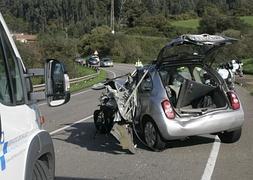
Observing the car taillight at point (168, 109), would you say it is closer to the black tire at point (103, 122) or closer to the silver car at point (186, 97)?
the silver car at point (186, 97)

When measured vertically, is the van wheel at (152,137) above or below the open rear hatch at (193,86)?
below

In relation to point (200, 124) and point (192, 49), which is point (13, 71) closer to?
point (200, 124)

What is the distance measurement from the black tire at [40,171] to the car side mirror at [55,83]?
1.90ft

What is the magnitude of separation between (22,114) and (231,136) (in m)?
6.96

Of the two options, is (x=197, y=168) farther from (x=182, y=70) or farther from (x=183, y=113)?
(x=182, y=70)

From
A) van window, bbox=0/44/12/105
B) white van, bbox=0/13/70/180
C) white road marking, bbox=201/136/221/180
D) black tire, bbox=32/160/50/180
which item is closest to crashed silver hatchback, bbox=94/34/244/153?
white road marking, bbox=201/136/221/180

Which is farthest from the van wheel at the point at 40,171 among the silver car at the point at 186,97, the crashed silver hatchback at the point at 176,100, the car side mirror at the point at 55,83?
the silver car at the point at 186,97

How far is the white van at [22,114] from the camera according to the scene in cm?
365

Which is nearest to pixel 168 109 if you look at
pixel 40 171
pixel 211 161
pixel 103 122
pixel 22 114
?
pixel 211 161

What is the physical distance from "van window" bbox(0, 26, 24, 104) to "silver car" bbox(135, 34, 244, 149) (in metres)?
5.48

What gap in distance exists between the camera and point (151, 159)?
29.8ft

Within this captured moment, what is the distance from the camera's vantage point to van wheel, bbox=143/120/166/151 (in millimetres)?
9648

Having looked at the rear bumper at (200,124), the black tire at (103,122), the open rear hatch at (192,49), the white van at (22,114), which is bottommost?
the black tire at (103,122)

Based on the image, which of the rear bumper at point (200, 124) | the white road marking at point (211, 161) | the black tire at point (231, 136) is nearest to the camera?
the white road marking at point (211, 161)
